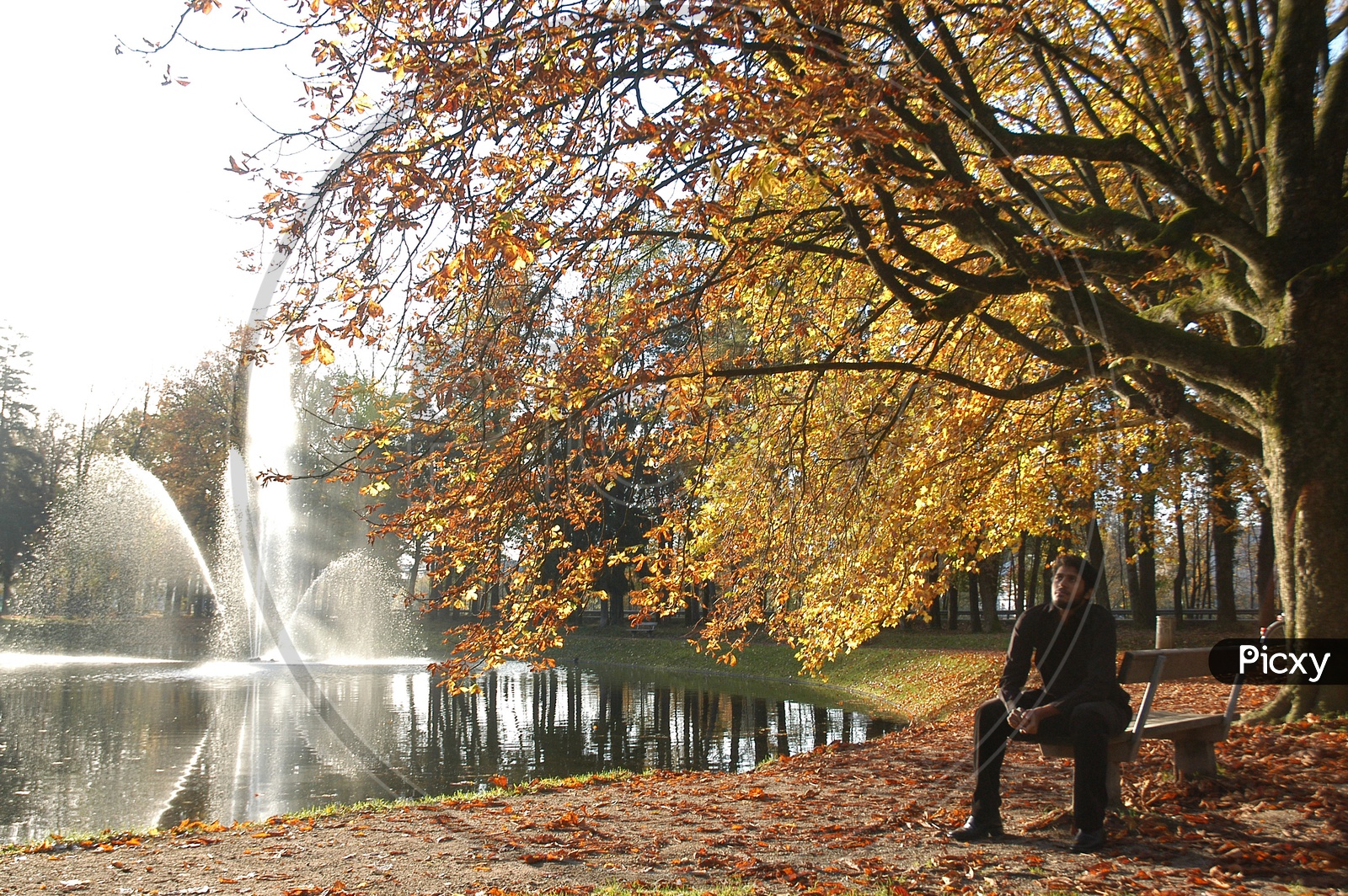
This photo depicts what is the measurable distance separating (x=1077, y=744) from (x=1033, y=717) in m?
0.26

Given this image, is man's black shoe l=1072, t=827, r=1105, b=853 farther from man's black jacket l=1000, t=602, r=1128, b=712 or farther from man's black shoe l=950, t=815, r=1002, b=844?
man's black jacket l=1000, t=602, r=1128, b=712

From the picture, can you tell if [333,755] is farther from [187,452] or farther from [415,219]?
[187,452]

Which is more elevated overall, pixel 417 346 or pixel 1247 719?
pixel 417 346

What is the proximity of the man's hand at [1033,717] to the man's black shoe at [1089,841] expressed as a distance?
0.56m

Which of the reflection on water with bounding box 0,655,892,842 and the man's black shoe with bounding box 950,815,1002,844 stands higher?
the man's black shoe with bounding box 950,815,1002,844

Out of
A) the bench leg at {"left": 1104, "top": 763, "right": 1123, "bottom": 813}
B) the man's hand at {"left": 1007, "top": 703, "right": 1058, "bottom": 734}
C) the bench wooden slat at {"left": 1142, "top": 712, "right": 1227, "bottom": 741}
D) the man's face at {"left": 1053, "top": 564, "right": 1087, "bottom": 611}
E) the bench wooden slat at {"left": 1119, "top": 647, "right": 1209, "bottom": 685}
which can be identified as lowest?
the bench leg at {"left": 1104, "top": 763, "right": 1123, "bottom": 813}

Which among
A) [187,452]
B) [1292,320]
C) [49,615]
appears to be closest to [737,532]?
[1292,320]

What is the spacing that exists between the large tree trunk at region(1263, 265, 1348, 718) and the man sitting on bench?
2535 millimetres

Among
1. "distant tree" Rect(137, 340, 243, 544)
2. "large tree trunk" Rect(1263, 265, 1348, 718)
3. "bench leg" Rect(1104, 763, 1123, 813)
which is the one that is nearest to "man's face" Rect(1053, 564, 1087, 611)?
"bench leg" Rect(1104, 763, 1123, 813)

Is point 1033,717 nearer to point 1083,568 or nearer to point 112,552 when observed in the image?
point 1083,568

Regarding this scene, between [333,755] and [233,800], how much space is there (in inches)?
123

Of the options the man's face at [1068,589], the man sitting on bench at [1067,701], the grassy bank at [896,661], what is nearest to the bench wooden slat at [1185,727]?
the man sitting on bench at [1067,701]

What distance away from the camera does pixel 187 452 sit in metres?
41.5

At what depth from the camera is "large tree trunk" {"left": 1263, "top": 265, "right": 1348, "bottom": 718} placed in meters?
6.96
